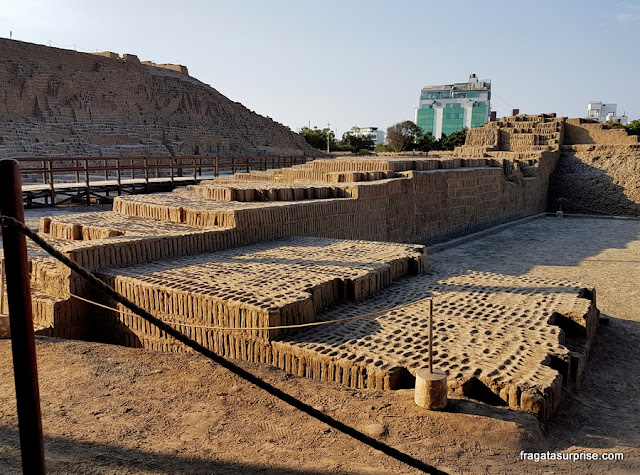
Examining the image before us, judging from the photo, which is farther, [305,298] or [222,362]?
[305,298]

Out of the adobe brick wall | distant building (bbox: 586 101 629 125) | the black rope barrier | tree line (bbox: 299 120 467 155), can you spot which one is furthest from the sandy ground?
distant building (bbox: 586 101 629 125)

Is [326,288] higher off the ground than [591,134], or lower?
lower

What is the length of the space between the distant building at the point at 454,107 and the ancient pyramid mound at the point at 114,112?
193 feet

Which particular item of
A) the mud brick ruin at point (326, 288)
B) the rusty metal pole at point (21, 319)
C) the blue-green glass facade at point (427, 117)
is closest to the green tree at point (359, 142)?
the mud brick ruin at point (326, 288)

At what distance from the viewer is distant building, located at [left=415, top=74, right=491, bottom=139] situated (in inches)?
3644

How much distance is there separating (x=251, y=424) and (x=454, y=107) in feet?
315

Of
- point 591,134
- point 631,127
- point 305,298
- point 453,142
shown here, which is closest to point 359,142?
point 453,142

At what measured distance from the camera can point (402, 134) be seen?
49719mm

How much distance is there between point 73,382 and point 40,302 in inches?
72.3

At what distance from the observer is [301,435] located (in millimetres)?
3127

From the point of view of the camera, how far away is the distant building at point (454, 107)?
92.6 metres

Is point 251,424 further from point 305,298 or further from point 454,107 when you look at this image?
point 454,107

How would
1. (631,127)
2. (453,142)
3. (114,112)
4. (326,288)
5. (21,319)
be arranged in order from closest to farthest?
(21,319), (326,288), (114,112), (631,127), (453,142)

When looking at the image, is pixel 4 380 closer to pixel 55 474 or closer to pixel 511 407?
pixel 55 474
